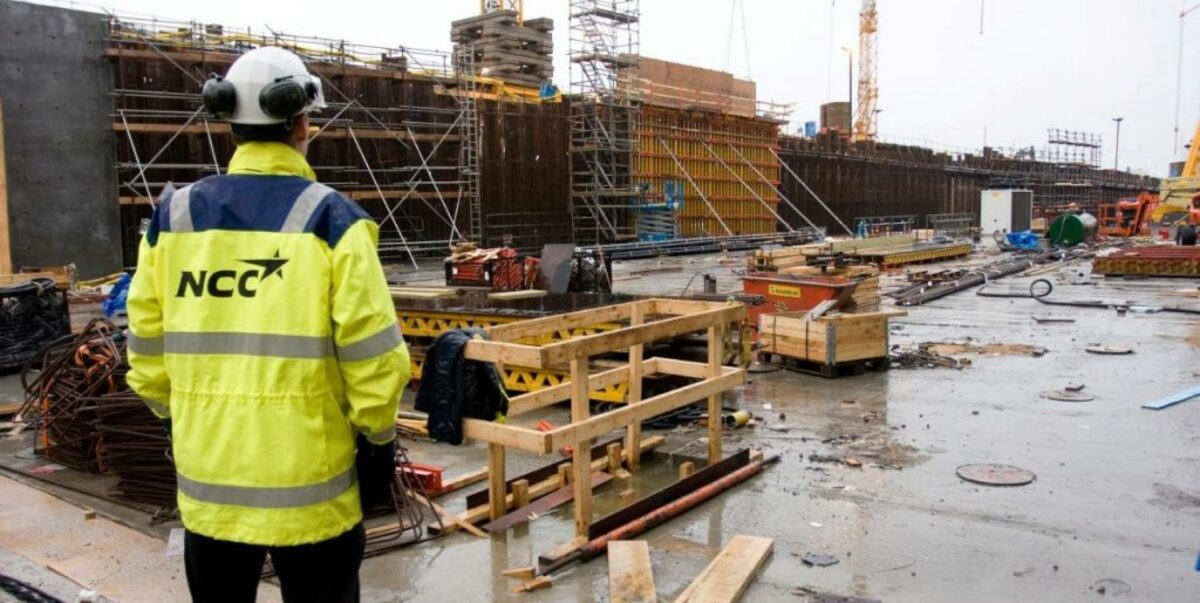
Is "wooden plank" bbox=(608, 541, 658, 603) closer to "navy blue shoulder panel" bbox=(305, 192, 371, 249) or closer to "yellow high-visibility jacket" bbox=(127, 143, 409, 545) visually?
"yellow high-visibility jacket" bbox=(127, 143, 409, 545)

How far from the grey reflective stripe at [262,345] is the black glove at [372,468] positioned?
347mm

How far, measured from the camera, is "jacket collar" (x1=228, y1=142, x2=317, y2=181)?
2.77 m

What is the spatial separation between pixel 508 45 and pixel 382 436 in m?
35.8

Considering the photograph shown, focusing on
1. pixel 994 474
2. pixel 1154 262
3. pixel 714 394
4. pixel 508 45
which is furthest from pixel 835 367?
pixel 508 45

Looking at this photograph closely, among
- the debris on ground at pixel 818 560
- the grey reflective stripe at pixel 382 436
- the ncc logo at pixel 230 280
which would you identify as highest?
the ncc logo at pixel 230 280

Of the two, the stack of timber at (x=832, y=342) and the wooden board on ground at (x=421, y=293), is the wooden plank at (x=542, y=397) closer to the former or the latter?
the stack of timber at (x=832, y=342)

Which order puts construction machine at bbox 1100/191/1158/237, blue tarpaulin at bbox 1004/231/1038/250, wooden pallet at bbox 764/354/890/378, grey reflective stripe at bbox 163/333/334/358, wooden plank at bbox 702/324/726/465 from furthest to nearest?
construction machine at bbox 1100/191/1158/237 < blue tarpaulin at bbox 1004/231/1038/250 < wooden pallet at bbox 764/354/890/378 < wooden plank at bbox 702/324/726/465 < grey reflective stripe at bbox 163/333/334/358

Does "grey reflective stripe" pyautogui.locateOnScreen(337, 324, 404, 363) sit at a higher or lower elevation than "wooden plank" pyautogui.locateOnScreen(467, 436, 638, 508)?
higher

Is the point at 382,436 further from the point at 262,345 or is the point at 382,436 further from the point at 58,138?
the point at 58,138

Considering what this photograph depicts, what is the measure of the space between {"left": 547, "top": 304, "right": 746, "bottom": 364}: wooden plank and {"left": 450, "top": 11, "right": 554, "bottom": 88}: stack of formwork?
30.6m

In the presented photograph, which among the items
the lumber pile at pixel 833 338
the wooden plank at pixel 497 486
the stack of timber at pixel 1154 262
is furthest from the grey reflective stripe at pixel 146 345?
the stack of timber at pixel 1154 262

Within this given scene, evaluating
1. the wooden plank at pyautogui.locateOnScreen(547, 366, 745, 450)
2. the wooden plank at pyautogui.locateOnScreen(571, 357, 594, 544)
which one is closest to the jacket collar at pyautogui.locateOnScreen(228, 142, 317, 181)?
the wooden plank at pyautogui.locateOnScreen(547, 366, 745, 450)

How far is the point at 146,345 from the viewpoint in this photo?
2.92 meters

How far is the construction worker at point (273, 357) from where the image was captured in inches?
103
